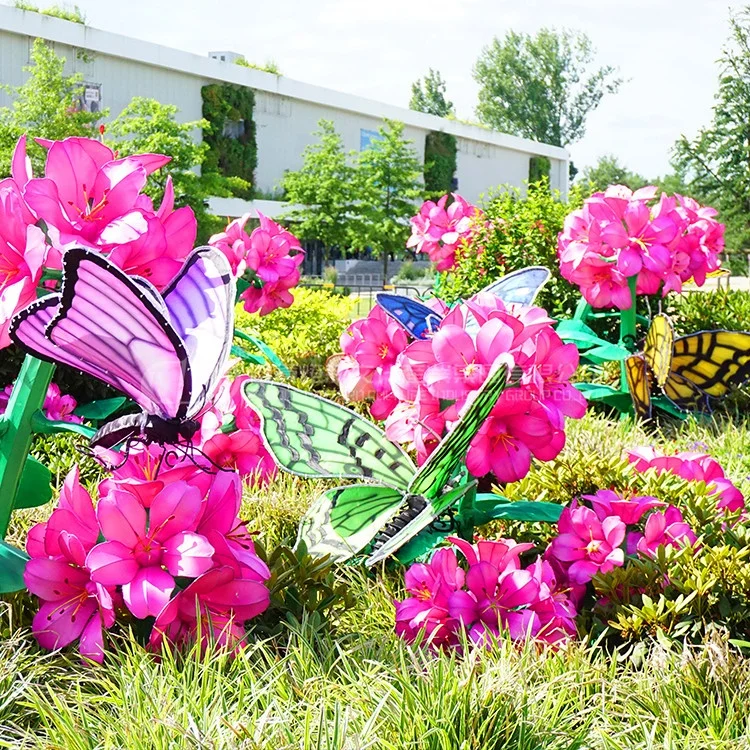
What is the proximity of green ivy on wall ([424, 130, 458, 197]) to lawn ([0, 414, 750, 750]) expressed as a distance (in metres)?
50.1

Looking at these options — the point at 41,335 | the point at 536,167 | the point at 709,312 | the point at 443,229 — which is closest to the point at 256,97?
the point at 536,167

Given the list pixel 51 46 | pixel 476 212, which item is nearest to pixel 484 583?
pixel 476 212

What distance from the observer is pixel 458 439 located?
6.51 feet

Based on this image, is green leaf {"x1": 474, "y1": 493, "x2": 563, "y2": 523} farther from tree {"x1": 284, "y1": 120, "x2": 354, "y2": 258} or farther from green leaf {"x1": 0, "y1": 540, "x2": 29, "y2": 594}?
tree {"x1": 284, "y1": 120, "x2": 354, "y2": 258}

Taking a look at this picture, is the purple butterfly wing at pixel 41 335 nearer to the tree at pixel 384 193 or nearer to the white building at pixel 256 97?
the white building at pixel 256 97

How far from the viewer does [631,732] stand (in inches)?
77.5

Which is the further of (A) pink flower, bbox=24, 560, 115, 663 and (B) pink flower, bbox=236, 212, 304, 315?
(B) pink flower, bbox=236, 212, 304, 315

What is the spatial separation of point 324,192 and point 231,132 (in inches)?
216

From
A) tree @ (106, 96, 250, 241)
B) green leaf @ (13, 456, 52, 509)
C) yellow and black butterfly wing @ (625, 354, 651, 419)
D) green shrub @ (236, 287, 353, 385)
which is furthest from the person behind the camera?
tree @ (106, 96, 250, 241)

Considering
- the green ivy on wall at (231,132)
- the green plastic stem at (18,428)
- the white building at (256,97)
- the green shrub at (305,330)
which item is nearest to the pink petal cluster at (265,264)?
the green plastic stem at (18,428)

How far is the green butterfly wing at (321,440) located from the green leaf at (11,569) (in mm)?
674

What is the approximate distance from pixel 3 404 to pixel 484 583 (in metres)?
2.50

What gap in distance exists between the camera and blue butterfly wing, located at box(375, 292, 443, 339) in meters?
2.77

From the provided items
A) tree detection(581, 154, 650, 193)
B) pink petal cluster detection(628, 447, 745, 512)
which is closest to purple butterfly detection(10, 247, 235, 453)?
pink petal cluster detection(628, 447, 745, 512)
